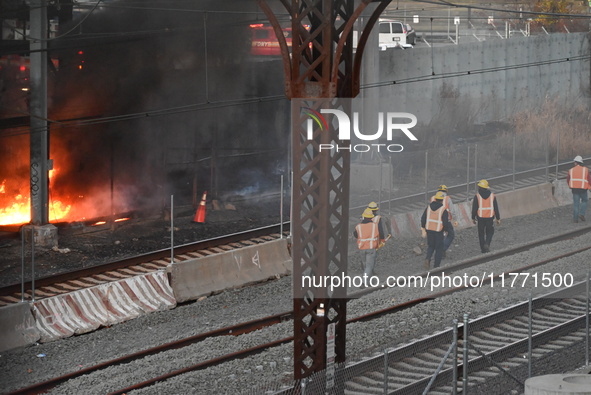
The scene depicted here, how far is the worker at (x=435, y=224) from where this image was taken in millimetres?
16781

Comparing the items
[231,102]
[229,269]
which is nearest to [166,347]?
[229,269]

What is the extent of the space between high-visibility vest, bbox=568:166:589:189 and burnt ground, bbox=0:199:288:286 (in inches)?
272

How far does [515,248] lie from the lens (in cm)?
1927

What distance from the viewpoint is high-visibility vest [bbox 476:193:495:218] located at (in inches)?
711

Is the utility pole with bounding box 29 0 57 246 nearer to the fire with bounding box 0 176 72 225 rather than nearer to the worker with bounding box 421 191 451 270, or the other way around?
the fire with bounding box 0 176 72 225

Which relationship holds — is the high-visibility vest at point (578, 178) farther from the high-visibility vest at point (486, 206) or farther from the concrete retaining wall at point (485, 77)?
the concrete retaining wall at point (485, 77)

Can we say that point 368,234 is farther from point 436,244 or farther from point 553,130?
point 553,130

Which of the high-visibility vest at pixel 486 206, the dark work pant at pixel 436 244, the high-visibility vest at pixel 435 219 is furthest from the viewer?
the high-visibility vest at pixel 486 206

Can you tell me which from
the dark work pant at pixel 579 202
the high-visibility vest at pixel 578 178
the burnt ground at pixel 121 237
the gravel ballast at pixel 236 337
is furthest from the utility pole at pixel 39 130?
the dark work pant at pixel 579 202

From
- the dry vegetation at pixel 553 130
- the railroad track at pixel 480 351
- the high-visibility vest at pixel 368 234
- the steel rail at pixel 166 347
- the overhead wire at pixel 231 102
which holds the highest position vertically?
the overhead wire at pixel 231 102

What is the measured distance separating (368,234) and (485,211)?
3.23 meters

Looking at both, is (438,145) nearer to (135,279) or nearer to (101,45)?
(101,45)

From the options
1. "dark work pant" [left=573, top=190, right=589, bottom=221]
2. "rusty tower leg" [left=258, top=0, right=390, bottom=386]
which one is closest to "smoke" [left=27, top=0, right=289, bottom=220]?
"dark work pant" [left=573, top=190, right=589, bottom=221]

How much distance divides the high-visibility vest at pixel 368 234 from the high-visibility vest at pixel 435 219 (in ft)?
4.16
